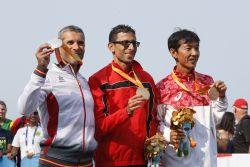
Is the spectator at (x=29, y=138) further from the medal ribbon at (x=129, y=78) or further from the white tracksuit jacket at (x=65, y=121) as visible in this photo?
the white tracksuit jacket at (x=65, y=121)

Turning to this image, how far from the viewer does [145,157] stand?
24.5 ft

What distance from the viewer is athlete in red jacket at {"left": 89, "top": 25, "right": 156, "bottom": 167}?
24.1ft

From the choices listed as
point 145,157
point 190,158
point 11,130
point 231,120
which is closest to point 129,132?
point 145,157

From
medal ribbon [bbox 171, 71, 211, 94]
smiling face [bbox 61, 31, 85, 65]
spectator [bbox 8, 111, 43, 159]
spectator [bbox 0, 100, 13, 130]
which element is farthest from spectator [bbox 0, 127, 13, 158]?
smiling face [bbox 61, 31, 85, 65]

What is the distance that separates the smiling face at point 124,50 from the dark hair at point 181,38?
60 centimetres

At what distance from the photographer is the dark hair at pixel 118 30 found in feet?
25.7

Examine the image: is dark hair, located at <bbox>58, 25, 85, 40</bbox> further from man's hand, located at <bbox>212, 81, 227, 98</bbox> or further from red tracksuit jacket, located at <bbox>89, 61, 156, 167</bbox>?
man's hand, located at <bbox>212, 81, 227, 98</bbox>

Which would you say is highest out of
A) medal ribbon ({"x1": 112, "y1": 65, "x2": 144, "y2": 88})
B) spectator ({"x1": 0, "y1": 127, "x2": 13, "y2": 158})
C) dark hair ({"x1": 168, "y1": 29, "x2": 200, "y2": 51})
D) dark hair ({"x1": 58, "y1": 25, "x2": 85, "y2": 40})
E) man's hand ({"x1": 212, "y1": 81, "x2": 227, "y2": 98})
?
dark hair ({"x1": 58, "y1": 25, "x2": 85, "y2": 40})

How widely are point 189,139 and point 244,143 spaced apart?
5.83 meters

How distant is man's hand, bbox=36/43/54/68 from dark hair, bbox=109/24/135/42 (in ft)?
4.19

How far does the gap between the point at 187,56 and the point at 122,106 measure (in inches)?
40.1

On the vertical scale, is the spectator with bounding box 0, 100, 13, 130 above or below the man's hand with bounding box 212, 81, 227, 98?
below

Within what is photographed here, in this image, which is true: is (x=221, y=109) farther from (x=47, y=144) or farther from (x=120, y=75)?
(x=47, y=144)

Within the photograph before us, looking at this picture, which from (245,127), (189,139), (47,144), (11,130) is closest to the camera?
(47,144)
